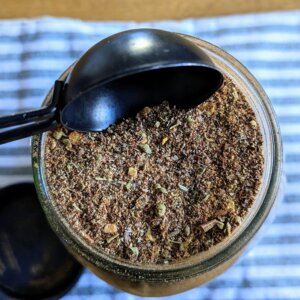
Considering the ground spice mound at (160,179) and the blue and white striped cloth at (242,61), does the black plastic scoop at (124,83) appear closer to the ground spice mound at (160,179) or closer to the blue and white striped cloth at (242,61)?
the ground spice mound at (160,179)

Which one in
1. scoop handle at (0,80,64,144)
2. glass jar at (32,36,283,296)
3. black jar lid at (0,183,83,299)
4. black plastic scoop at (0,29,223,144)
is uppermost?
black plastic scoop at (0,29,223,144)

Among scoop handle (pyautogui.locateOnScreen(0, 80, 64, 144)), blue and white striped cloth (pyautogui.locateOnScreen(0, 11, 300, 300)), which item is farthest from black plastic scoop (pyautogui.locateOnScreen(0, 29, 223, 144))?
blue and white striped cloth (pyautogui.locateOnScreen(0, 11, 300, 300))

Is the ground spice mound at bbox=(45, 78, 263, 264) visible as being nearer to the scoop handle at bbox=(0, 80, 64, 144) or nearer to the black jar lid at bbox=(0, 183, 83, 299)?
the scoop handle at bbox=(0, 80, 64, 144)

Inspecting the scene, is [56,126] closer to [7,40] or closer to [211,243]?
[211,243]

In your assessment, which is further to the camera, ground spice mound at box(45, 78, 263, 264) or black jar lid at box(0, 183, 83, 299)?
black jar lid at box(0, 183, 83, 299)

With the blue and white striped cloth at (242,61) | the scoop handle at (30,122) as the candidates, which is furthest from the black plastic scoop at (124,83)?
the blue and white striped cloth at (242,61)

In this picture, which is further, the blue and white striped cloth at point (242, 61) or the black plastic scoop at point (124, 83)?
the blue and white striped cloth at point (242, 61)

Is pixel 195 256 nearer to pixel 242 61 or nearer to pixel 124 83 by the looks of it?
pixel 124 83

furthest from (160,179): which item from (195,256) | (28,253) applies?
(28,253)
